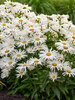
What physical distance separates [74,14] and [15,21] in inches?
128

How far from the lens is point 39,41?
292 centimetres

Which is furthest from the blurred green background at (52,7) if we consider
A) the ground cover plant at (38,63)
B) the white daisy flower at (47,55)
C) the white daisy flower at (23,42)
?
the white daisy flower at (47,55)

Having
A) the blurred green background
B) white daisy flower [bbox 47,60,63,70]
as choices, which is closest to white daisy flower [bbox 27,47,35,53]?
white daisy flower [bbox 47,60,63,70]

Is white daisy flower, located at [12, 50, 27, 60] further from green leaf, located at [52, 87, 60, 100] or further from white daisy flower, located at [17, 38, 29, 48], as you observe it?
green leaf, located at [52, 87, 60, 100]

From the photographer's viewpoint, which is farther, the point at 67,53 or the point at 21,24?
the point at 21,24

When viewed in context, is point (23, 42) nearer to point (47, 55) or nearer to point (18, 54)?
point (18, 54)

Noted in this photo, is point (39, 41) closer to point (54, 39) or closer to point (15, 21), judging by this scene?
point (54, 39)

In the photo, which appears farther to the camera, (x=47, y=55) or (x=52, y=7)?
(x=52, y=7)

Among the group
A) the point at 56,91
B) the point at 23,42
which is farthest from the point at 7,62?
the point at 56,91

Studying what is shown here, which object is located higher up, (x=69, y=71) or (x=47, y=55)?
(x=47, y=55)

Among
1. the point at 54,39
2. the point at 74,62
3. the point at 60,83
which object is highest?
the point at 54,39

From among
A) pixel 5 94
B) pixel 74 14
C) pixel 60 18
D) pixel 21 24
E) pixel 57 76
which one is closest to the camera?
pixel 57 76

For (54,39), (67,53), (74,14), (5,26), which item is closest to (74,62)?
(67,53)

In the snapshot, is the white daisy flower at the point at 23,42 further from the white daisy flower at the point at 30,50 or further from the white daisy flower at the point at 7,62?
the white daisy flower at the point at 7,62
